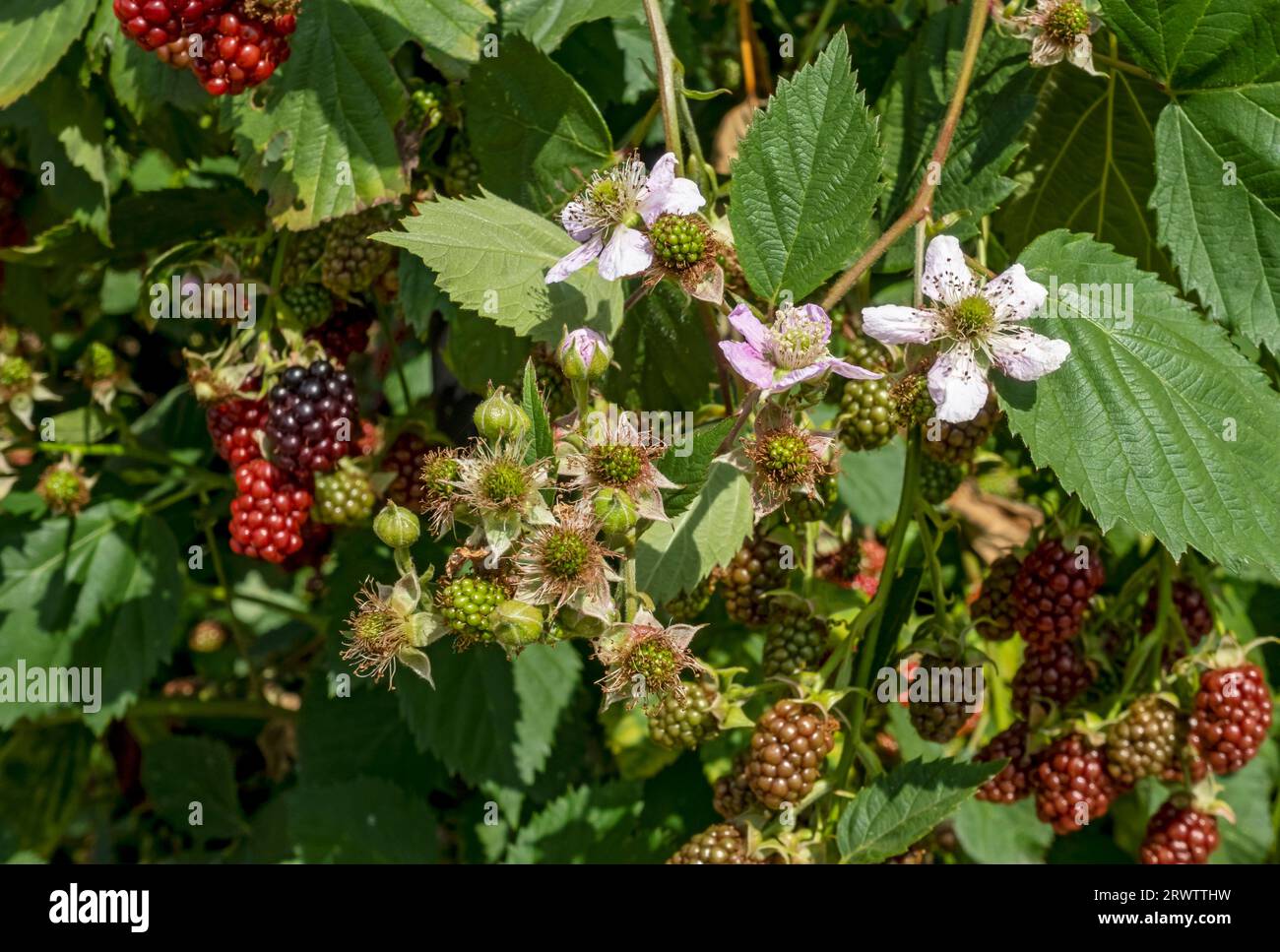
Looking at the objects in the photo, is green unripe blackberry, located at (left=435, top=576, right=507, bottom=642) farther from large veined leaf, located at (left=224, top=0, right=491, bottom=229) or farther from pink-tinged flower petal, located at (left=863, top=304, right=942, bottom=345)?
large veined leaf, located at (left=224, top=0, right=491, bottom=229)

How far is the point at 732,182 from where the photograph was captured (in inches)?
54.2

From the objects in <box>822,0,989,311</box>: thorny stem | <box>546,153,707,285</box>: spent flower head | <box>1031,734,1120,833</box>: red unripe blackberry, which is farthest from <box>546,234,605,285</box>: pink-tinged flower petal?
<box>1031,734,1120,833</box>: red unripe blackberry

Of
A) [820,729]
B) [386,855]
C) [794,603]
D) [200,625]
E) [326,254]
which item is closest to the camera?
[820,729]

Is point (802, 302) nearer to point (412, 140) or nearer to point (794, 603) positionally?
point (794, 603)

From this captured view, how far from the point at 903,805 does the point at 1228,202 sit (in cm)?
87

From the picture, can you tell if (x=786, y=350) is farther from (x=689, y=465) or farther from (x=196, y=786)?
(x=196, y=786)

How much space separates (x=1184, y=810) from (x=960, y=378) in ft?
2.66

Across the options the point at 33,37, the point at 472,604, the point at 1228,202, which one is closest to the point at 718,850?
the point at 472,604

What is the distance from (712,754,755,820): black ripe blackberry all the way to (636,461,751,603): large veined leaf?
29 centimetres

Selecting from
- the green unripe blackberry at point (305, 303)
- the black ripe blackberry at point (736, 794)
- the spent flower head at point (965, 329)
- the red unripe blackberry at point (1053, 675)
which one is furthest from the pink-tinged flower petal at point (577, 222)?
the red unripe blackberry at point (1053, 675)

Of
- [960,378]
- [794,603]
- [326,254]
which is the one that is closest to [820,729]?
[794,603]

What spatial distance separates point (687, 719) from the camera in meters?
1.46

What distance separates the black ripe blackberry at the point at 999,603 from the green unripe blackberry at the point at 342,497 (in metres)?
0.88

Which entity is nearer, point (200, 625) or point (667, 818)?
point (667, 818)
